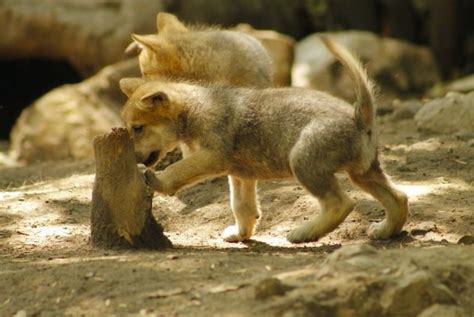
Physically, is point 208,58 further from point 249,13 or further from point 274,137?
point 249,13

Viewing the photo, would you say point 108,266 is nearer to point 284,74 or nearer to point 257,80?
point 257,80

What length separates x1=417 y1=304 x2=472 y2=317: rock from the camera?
4.60m

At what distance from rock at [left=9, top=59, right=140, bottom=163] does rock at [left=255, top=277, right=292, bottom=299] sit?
8.12m

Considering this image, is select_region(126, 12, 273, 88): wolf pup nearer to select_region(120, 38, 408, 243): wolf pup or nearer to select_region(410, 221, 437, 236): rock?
select_region(120, 38, 408, 243): wolf pup

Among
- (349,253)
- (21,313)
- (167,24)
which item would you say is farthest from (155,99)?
(167,24)

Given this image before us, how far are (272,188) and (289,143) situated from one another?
2.01 meters

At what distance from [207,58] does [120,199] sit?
3.09m

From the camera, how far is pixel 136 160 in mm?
6734

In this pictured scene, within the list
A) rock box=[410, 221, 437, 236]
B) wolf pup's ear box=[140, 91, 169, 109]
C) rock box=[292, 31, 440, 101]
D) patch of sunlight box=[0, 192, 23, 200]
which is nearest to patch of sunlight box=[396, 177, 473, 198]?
rock box=[410, 221, 437, 236]

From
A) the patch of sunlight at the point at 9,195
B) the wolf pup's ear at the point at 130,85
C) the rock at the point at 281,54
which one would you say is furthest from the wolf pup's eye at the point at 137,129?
the rock at the point at 281,54

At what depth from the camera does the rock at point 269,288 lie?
461 cm

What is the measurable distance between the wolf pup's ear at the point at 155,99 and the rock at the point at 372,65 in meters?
8.86

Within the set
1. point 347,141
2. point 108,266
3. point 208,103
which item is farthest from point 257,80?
point 108,266

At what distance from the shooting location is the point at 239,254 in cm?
595
